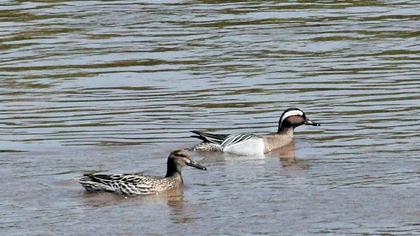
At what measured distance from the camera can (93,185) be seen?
52.3 ft

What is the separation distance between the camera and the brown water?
1494 cm

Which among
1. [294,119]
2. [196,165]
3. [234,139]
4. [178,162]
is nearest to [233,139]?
[234,139]

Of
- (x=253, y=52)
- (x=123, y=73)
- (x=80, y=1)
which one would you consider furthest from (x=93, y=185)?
(x=80, y=1)

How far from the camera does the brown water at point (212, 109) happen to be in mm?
14938

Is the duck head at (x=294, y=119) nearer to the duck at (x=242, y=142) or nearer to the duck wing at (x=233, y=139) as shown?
the duck at (x=242, y=142)

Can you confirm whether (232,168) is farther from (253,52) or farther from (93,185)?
(253,52)

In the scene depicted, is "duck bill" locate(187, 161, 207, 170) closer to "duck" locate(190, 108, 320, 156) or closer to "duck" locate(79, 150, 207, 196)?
"duck" locate(79, 150, 207, 196)

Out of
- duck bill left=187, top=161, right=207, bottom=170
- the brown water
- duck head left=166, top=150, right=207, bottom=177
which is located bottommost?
the brown water

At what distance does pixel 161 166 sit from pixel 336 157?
6.43 ft

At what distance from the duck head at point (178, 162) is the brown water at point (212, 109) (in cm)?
29

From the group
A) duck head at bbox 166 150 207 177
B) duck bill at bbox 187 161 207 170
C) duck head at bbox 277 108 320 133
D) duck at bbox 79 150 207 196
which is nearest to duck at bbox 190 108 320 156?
duck head at bbox 277 108 320 133

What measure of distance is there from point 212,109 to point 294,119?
6.06 feet

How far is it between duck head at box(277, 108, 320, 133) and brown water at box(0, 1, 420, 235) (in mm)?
221

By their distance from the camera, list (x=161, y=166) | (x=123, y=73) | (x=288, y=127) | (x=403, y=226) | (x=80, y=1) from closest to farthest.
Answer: (x=403, y=226)
(x=161, y=166)
(x=288, y=127)
(x=123, y=73)
(x=80, y=1)
